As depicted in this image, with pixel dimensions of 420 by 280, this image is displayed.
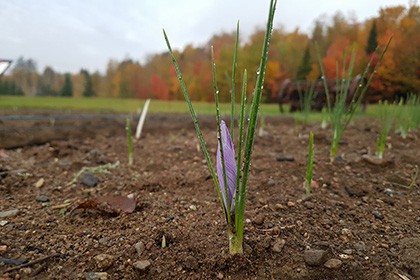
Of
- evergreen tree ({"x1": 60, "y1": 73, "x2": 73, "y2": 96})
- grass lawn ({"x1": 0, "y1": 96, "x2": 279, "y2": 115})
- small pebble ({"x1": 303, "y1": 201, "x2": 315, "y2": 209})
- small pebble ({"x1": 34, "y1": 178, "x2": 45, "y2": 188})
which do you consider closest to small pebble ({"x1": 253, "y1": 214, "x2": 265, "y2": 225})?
small pebble ({"x1": 303, "y1": 201, "x2": 315, "y2": 209})

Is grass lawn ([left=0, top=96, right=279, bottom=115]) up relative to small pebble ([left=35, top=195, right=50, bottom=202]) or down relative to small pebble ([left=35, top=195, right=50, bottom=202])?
up

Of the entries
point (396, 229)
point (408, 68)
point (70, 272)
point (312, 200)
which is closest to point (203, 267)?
point (70, 272)

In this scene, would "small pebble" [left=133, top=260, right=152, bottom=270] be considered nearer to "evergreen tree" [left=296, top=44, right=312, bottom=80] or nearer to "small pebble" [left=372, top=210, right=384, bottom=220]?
"small pebble" [left=372, top=210, right=384, bottom=220]

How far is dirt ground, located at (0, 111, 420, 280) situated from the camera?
0.81m

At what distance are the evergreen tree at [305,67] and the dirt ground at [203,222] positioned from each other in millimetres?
8074

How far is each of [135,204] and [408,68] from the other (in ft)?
23.7

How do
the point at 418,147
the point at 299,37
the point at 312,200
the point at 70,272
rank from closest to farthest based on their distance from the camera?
the point at 70,272
the point at 312,200
the point at 418,147
the point at 299,37

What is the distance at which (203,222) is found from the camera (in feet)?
3.46

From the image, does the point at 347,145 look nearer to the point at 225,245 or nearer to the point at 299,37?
the point at 225,245

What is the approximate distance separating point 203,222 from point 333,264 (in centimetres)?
44

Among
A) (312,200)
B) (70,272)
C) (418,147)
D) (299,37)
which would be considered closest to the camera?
(70,272)

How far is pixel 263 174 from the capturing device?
5.16ft

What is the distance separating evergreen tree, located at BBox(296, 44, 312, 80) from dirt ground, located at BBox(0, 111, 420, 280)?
807cm

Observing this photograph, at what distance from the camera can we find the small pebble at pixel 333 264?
806 millimetres
